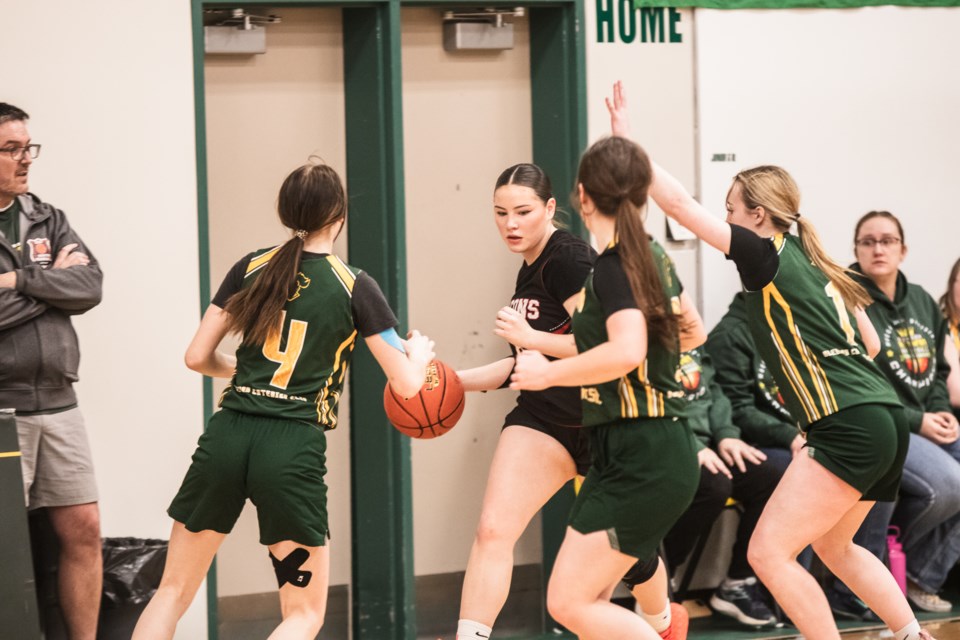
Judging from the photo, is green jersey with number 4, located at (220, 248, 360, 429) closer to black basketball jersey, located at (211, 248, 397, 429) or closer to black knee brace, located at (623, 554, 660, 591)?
black basketball jersey, located at (211, 248, 397, 429)

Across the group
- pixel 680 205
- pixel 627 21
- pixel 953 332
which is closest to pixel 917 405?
pixel 953 332

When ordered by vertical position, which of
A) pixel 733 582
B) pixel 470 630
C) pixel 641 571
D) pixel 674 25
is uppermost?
pixel 674 25

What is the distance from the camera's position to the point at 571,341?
185 inches

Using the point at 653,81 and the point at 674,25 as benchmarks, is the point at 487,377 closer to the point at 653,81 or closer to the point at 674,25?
the point at 653,81

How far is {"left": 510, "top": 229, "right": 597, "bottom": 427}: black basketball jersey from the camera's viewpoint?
4934 millimetres

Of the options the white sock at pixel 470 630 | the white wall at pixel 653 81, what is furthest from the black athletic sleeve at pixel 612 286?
the white wall at pixel 653 81

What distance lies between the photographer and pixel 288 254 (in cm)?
443

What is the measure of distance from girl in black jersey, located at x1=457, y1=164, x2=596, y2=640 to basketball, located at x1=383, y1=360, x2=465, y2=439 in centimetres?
24

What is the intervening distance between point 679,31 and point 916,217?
5.58ft

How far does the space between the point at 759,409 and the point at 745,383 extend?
17cm

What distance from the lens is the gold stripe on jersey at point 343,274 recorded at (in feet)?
14.6

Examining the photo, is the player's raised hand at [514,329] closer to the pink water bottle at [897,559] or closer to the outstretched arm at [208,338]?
the outstretched arm at [208,338]

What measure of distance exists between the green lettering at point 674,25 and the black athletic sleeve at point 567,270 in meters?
2.13

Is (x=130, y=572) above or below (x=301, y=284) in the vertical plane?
below
